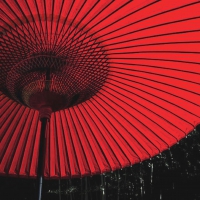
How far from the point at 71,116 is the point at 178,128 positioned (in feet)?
2.17

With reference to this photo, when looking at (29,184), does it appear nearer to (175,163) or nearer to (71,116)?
(175,163)

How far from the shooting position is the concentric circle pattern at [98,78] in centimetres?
139

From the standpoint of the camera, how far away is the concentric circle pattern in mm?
1394

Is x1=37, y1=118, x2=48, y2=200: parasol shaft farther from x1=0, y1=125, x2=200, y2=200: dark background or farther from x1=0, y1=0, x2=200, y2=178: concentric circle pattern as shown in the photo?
x1=0, y1=125, x2=200, y2=200: dark background

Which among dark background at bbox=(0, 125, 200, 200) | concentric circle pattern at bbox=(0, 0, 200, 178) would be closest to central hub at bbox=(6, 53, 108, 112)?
concentric circle pattern at bbox=(0, 0, 200, 178)

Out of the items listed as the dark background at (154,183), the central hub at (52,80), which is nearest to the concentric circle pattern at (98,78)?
the central hub at (52,80)

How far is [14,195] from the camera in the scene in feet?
16.3

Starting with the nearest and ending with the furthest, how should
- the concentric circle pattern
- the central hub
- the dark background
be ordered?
the concentric circle pattern < the central hub < the dark background

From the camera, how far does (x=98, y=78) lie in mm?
1625

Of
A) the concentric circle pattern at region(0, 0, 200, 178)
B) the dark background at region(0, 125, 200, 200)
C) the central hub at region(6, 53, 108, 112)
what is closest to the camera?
the concentric circle pattern at region(0, 0, 200, 178)

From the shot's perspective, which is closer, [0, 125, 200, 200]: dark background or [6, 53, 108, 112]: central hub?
[6, 53, 108, 112]: central hub

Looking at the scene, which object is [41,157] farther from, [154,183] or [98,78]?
[154,183]

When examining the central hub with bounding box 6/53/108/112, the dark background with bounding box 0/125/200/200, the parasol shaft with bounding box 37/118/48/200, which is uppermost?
the dark background with bounding box 0/125/200/200

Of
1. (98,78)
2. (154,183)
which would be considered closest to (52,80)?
(98,78)
